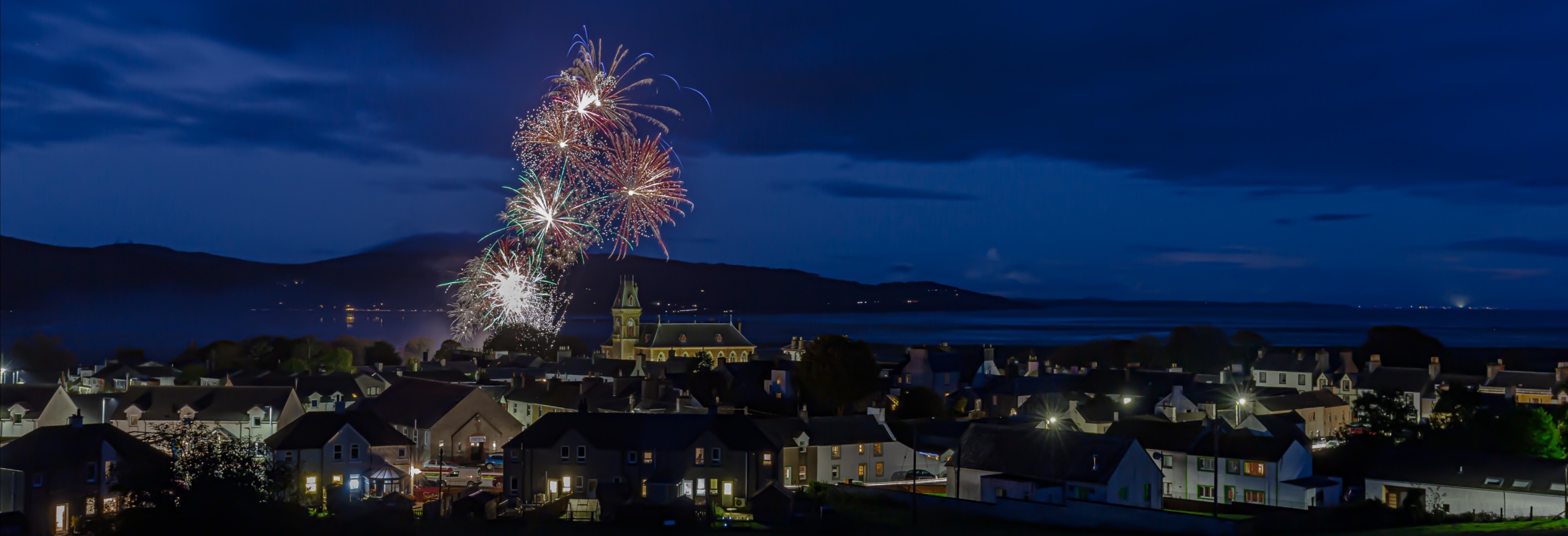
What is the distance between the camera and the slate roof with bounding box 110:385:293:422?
58281 millimetres

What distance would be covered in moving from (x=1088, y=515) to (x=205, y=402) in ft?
147

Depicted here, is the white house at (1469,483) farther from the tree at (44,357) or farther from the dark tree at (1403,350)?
the tree at (44,357)

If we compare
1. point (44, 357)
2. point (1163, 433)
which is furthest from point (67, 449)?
point (44, 357)

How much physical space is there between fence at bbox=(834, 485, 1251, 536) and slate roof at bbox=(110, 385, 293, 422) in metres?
34.9

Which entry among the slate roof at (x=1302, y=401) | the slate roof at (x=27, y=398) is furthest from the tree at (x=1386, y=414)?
the slate roof at (x=27, y=398)

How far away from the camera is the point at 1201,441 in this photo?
148 ft

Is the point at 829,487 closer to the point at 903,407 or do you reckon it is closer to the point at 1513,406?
the point at 903,407

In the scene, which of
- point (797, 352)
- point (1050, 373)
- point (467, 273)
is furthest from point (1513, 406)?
point (797, 352)

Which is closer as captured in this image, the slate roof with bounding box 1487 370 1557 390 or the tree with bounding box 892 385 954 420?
the tree with bounding box 892 385 954 420

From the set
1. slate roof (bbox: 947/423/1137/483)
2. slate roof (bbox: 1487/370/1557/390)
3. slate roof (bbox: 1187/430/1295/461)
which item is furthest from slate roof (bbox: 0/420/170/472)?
slate roof (bbox: 1487/370/1557/390)

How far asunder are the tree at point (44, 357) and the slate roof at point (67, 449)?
71.7m

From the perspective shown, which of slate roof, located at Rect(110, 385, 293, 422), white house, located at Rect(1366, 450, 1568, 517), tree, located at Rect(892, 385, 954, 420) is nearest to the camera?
white house, located at Rect(1366, 450, 1568, 517)

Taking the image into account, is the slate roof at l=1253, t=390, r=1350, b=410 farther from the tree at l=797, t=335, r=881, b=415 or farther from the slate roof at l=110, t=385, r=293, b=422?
the slate roof at l=110, t=385, r=293, b=422

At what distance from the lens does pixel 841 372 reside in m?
68.6
